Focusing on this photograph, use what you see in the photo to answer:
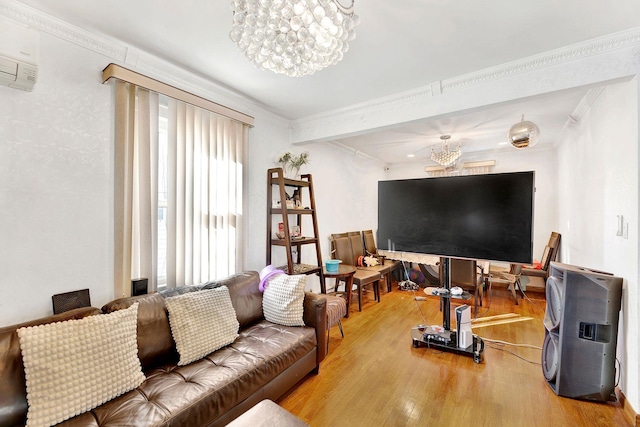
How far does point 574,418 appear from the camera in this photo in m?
1.86

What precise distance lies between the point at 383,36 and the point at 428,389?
105 inches

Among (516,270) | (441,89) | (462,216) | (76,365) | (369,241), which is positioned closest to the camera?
(76,365)

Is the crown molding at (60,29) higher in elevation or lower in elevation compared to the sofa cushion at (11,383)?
higher

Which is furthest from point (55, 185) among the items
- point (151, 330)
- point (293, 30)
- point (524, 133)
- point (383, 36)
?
point (524, 133)

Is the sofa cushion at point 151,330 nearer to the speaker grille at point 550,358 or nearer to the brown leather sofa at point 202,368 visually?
the brown leather sofa at point 202,368

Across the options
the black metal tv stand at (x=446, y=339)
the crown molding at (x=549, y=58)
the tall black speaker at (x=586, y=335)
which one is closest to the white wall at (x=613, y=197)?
the tall black speaker at (x=586, y=335)

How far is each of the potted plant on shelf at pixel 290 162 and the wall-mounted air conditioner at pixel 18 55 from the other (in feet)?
7.07

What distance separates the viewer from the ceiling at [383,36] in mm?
1625

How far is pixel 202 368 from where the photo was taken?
5.73ft

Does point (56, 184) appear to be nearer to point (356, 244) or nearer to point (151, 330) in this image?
point (151, 330)

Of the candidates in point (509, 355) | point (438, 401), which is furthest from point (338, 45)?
point (509, 355)

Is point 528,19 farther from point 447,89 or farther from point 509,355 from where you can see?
point 509,355

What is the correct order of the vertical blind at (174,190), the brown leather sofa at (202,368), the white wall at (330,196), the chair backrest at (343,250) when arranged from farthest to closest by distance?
the chair backrest at (343,250), the white wall at (330,196), the vertical blind at (174,190), the brown leather sofa at (202,368)

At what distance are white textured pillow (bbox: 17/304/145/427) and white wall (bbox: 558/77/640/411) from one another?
3197mm
